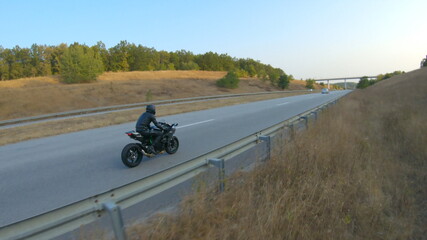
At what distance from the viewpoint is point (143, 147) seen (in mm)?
6086

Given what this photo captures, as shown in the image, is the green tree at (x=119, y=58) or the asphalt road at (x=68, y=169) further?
the green tree at (x=119, y=58)

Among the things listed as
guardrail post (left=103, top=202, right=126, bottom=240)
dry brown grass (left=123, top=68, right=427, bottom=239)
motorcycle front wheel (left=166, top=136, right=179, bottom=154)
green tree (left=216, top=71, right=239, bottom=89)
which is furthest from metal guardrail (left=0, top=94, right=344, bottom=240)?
green tree (left=216, top=71, right=239, bottom=89)

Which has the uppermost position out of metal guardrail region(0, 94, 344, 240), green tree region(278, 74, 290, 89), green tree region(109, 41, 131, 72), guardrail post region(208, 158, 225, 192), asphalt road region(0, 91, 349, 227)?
green tree region(109, 41, 131, 72)

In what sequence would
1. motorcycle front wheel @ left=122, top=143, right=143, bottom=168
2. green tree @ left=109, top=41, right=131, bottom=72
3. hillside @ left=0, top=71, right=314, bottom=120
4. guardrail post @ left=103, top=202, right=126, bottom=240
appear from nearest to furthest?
guardrail post @ left=103, top=202, right=126, bottom=240 < motorcycle front wheel @ left=122, top=143, right=143, bottom=168 < hillside @ left=0, top=71, right=314, bottom=120 < green tree @ left=109, top=41, right=131, bottom=72

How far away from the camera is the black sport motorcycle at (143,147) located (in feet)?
18.7

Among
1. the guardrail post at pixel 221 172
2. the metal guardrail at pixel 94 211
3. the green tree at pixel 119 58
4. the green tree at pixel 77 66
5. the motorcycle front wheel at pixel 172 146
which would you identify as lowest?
the motorcycle front wheel at pixel 172 146

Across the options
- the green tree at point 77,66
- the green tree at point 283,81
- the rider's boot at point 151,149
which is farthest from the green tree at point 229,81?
the rider's boot at point 151,149

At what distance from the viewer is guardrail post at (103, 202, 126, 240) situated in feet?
7.18

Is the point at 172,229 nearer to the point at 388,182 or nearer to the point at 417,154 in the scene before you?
the point at 388,182

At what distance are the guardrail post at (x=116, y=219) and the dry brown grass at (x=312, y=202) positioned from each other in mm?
455

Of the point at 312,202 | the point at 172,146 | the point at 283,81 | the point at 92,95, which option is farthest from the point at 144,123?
the point at 283,81

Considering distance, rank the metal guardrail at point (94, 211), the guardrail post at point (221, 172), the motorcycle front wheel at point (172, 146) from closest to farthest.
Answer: the metal guardrail at point (94, 211) < the guardrail post at point (221, 172) < the motorcycle front wheel at point (172, 146)

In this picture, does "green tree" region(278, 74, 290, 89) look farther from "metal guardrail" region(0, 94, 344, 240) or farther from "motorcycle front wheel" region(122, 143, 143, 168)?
"metal guardrail" region(0, 94, 344, 240)

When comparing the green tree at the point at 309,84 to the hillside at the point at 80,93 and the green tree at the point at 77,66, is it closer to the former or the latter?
the hillside at the point at 80,93
